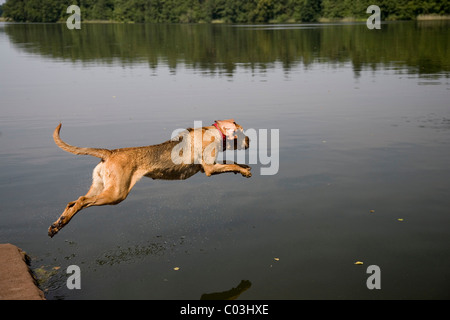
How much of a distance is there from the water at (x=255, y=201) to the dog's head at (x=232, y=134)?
1379 millimetres

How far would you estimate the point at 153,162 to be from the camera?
25.5 ft

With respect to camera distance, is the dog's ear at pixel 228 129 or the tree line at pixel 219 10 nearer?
the dog's ear at pixel 228 129

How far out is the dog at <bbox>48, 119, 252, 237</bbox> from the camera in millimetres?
7355

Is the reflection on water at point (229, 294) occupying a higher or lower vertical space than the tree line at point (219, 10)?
lower

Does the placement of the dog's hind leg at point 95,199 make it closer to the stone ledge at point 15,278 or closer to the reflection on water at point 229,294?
the stone ledge at point 15,278

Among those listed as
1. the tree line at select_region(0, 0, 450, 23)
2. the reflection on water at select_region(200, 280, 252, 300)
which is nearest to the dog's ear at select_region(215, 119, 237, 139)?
the reflection on water at select_region(200, 280, 252, 300)

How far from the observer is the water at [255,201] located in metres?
6.98

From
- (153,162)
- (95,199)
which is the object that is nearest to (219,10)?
(153,162)

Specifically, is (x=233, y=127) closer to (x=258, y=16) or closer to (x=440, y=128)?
(x=440, y=128)

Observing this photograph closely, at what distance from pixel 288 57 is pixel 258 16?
109720 mm

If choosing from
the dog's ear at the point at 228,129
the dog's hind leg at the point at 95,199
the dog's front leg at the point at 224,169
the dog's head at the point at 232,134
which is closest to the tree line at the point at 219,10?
the dog's head at the point at 232,134

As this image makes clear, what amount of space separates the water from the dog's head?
1.38m
